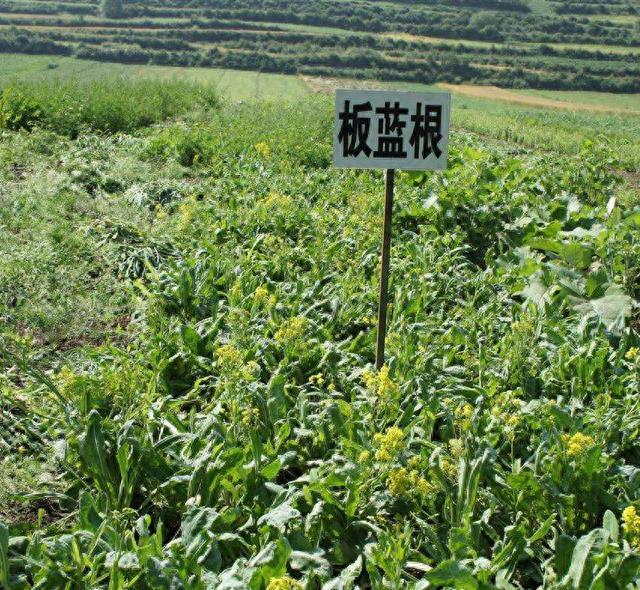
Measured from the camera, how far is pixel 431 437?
4.22 meters

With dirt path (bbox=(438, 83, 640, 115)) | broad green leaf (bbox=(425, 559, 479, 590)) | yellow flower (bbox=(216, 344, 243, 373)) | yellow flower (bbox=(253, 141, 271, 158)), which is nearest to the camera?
broad green leaf (bbox=(425, 559, 479, 590))

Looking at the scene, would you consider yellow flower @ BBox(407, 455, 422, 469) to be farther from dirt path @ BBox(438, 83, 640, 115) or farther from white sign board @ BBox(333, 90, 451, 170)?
dirt path @ BBox(438, 83, 640, 115)

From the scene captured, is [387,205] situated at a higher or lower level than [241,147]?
higher

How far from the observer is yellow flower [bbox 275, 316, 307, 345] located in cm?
473

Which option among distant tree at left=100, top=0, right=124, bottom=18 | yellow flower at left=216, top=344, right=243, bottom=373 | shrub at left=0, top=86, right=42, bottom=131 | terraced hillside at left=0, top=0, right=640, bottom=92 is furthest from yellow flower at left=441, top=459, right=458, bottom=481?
distant tree at left=100, top=0, right=124, bottom=18

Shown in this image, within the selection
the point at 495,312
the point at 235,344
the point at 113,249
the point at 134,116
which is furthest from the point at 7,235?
the point at 134,116

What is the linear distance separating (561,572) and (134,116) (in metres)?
12.9

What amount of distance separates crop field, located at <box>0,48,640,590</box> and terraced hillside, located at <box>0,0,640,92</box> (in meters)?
40.3

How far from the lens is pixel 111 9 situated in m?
63.9

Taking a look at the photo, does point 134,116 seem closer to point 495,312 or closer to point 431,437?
point 495,312

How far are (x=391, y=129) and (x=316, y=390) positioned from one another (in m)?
1.67

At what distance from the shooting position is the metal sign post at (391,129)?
14.1 feet

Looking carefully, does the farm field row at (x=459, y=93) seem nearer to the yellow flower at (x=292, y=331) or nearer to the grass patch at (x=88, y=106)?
the grass patch at (x=88, y=106)

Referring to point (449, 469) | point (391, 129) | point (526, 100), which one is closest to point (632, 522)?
point (449, 469)
